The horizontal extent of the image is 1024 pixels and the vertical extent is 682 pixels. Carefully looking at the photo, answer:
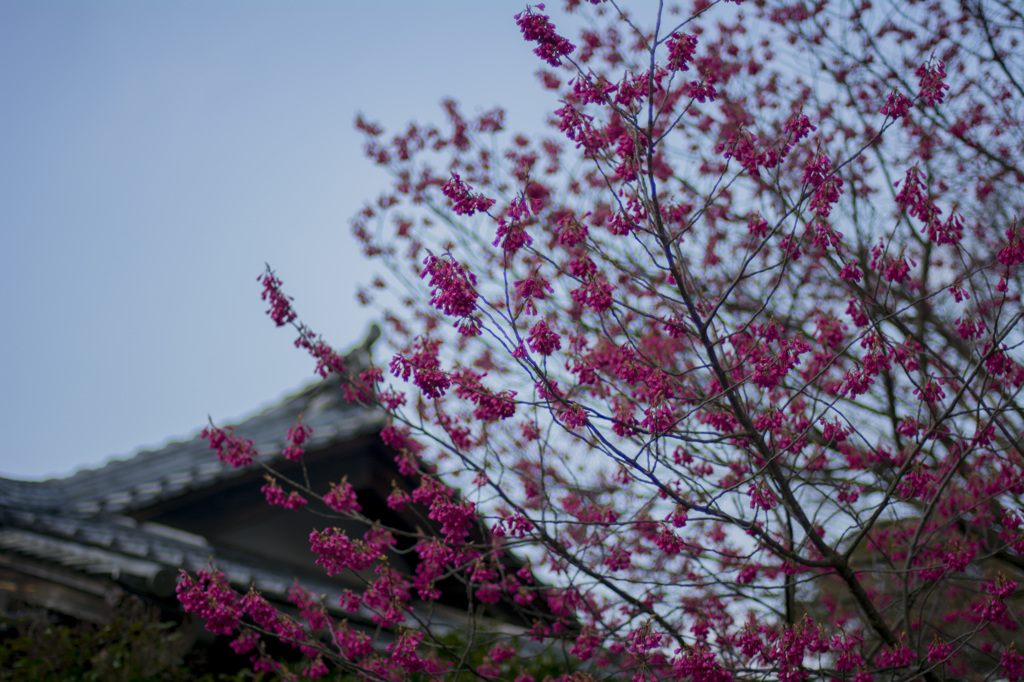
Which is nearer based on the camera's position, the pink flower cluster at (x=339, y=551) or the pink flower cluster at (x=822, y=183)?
the pink flower cluster at (x=822, y=183)

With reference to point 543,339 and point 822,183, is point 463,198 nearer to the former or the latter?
point 543,339

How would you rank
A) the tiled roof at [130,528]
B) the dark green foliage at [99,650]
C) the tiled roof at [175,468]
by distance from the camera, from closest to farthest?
the dark green foliage at [99,650] < the tiled roof at [130,528] < the tiled roof at [175,468]

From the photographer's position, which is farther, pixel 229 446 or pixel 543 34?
pixel 229 446

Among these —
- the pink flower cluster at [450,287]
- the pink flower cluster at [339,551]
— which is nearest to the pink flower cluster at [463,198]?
the pink flower cluster at [450,287]

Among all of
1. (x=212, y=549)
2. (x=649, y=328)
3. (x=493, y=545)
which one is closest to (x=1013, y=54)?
(x=649, y=328)

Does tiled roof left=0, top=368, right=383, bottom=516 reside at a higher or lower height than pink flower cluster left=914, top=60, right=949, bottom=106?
higher

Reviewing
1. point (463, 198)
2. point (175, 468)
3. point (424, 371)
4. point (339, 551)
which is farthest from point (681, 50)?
point (175, 468)

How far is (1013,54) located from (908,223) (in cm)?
185

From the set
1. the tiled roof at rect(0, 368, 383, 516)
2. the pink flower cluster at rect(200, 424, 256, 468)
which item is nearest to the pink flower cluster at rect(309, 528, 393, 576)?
the pink flower cluster at rect(200, 424, 256, 468)

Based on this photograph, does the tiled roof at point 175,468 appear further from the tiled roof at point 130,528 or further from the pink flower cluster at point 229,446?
the pink flower cluster at point 229,446

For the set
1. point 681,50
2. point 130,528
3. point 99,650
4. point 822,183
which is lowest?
point 822,183

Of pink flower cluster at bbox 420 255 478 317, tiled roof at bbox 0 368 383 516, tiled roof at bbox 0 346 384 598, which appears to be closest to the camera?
pink flower cluster at bbox 420 255 478 317

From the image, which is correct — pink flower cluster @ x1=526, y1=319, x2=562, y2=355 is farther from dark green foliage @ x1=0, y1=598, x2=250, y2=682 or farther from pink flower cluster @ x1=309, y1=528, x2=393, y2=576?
dark green foliage @ x1=0, y1=598, x2=250, y2=682

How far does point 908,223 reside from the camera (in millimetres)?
7848
